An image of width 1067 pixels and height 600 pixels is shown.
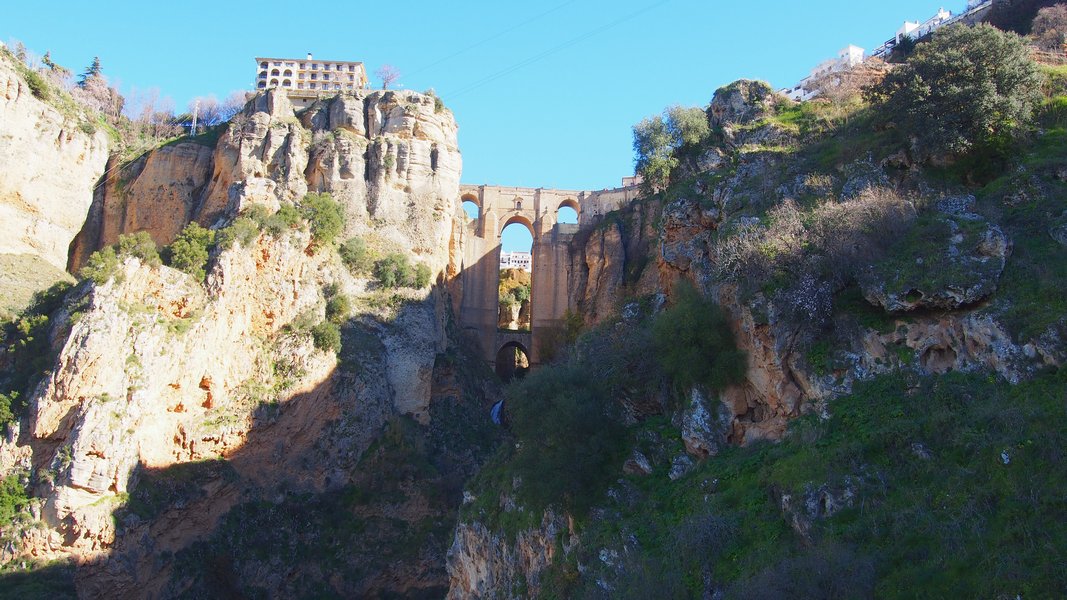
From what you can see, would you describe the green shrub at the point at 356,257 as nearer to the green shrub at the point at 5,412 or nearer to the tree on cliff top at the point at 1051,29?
the green shrub at the point at 5,412

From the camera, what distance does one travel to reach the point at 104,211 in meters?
42.3

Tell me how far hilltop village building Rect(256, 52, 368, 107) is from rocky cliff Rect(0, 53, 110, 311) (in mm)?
17033

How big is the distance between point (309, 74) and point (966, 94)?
4676 centimetres

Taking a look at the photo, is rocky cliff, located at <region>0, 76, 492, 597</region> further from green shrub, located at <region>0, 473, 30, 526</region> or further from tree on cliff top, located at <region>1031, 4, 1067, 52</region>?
tree on cliff top, located at <region>1031, 4, 1067, 52</region>

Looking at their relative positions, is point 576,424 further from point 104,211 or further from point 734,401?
point 104,211

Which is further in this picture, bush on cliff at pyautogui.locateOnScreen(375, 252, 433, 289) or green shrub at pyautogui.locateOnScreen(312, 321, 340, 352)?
bush on cliff at pyautogui.locateOnScreen(375, 252, 433, 289)

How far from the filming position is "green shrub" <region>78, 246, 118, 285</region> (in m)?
31.5

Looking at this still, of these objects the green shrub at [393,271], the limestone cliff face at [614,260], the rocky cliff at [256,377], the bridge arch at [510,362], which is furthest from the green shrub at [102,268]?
the bridge arch at [510,362]

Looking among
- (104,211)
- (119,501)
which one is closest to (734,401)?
(119,501)

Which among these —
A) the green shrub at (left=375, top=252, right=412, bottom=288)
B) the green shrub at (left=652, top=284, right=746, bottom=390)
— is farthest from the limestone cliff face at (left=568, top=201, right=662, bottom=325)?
the green shrub at (left=652, top=284, right=746, bottom=390)

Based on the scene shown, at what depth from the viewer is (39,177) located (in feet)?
131

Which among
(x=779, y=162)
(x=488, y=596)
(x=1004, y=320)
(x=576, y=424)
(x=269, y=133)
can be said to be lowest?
(x=488, y=596)

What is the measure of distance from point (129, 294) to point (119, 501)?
7.28 m

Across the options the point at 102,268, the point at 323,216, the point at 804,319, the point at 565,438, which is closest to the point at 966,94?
the point at 804,319
